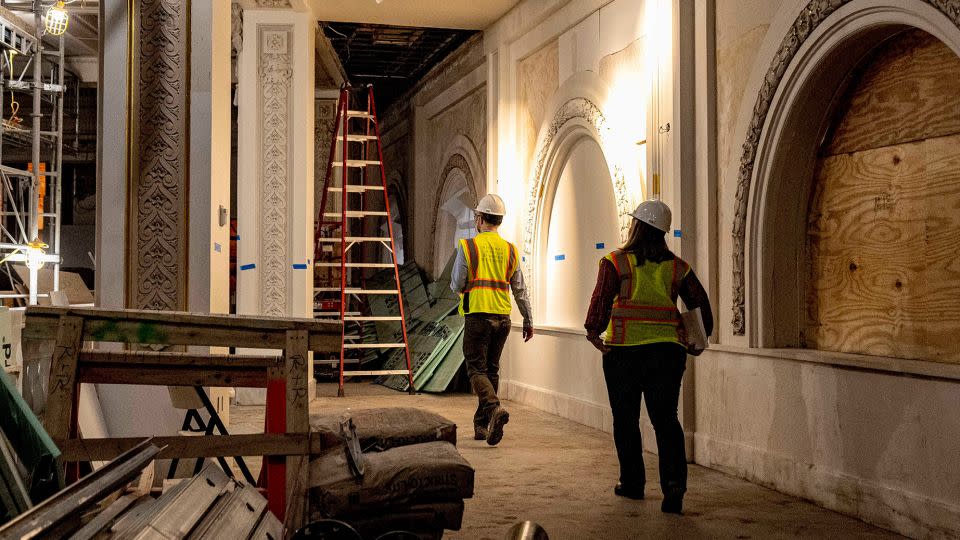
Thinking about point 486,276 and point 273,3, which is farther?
point 273,3

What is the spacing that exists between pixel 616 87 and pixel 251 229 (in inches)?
162

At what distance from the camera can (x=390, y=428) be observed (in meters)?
3.96

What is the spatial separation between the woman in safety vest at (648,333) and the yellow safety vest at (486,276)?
6.63 feet

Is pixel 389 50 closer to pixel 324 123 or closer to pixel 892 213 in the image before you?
pixel 324 123

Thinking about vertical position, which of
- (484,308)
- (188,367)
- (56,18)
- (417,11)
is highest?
(56,18)

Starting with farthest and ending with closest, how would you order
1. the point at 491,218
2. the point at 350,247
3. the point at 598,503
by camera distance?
the point at 350,247 < the point at 491,218 < the point at 598,503

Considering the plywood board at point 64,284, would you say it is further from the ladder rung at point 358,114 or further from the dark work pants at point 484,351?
the dark work pants at point 484,351

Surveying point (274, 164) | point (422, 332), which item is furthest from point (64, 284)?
point (274, 164)


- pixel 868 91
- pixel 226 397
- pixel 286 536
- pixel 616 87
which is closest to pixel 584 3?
pixel 616 87

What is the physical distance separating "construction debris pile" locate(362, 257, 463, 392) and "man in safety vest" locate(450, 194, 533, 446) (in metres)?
3.61

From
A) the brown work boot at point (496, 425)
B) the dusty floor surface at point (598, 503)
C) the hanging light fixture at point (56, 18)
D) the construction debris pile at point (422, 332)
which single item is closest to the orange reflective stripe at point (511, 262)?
the brown work boot at point (496, 425)

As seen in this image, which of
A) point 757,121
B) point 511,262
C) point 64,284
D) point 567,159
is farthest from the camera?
point 64,284

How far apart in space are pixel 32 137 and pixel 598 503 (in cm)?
1440

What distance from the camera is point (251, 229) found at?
32.4ft
